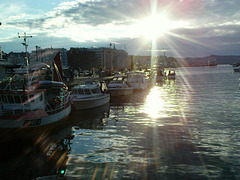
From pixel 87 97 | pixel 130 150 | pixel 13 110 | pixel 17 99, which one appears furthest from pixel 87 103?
pixel 130 150

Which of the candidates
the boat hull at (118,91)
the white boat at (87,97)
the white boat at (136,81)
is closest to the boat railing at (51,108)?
the white boat at (87,97)

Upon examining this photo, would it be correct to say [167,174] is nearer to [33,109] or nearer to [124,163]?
[124,163]

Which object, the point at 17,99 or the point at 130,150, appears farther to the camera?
the point at 17,99

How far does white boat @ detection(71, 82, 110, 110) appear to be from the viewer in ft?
99.1

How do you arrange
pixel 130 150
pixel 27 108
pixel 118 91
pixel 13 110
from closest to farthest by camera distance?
pixel 130 150 < pixel 13 110 < pixel 27 108 < pixel 118 91

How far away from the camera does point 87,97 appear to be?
31359mm

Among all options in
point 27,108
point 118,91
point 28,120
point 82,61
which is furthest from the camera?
point 82,61

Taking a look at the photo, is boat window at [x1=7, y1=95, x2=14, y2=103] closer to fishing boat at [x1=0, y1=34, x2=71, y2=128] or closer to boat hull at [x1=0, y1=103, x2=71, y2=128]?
fishing boat at [x1=0, y1=34, x2=71, y2=128]

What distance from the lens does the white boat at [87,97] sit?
30.2m

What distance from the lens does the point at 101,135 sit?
19547mm

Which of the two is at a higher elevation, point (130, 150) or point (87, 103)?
point (87, 103)

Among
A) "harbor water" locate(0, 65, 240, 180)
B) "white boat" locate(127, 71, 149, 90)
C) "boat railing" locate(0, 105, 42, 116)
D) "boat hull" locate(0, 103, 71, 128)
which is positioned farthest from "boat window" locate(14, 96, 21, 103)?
"white boat" locate(127, 71, 149, 90)

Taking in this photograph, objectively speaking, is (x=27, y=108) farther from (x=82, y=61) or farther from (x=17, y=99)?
(x=82, y=61)

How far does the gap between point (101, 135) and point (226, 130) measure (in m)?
10.9
